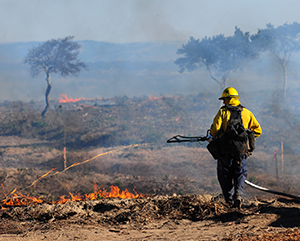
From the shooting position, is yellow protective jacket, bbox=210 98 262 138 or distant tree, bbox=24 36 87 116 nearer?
yellow protective jacket, bbox=210 98 262 138

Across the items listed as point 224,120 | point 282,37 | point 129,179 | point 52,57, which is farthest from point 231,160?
point 282,37

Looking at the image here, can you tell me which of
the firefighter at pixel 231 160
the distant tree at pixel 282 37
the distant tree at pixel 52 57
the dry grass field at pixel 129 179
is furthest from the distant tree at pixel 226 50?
the firefighter at pixel 231 160

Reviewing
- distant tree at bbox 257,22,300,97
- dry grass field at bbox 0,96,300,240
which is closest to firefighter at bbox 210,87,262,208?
dry grass field at bbox 0,96,300,240

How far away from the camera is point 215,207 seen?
452 centimetres

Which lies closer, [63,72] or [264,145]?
[264,145]

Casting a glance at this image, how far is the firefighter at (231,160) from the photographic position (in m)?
4.66

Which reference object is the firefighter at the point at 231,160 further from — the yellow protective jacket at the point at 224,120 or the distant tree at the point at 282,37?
the distant tree at the point at 282,37

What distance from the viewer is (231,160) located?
15.5ft

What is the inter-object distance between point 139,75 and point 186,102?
5005 cm

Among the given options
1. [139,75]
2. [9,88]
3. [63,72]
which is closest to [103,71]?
[139,75]

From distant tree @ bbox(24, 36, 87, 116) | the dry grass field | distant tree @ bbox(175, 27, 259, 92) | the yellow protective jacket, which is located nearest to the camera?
the dry grass field

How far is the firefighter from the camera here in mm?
4660

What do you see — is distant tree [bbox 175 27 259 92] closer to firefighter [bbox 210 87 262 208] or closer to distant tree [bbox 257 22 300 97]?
distant tree [bbox 257 22 300 97]

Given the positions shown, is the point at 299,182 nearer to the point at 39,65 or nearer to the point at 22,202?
the point at 22,202
